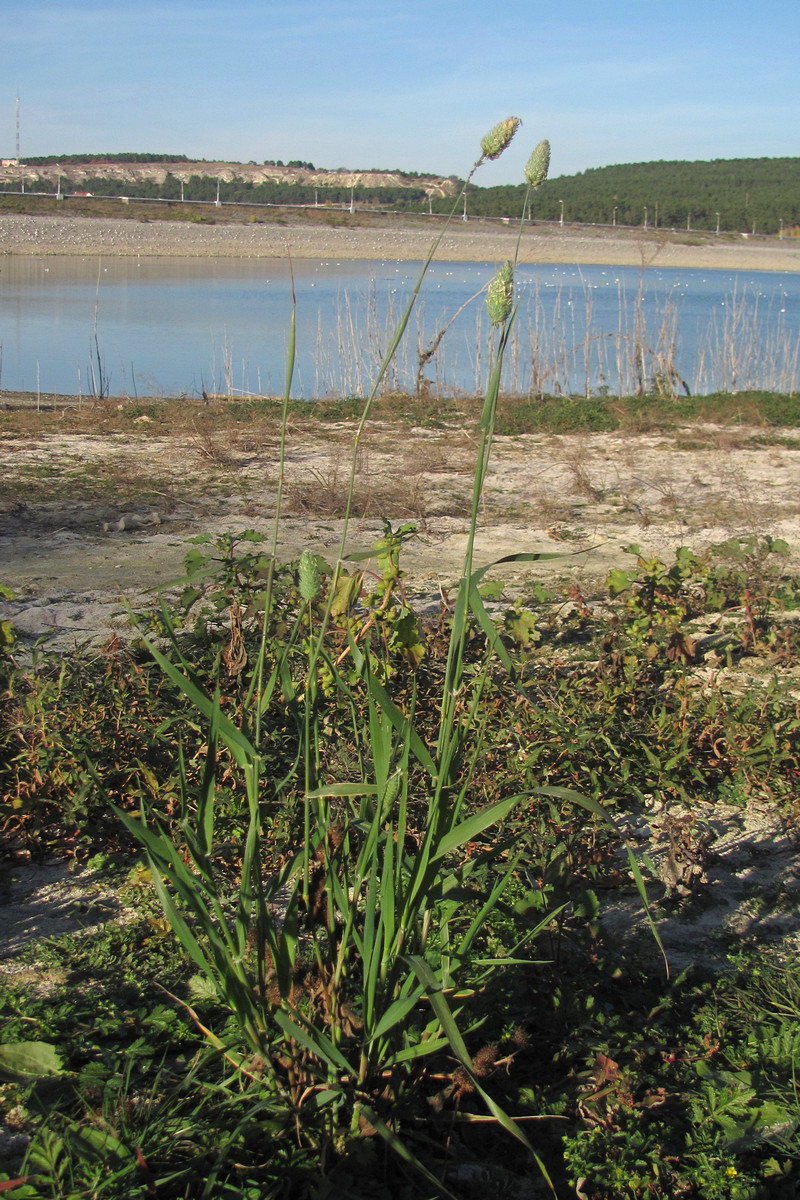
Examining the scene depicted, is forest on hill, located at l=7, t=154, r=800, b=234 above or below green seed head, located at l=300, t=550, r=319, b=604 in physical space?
above

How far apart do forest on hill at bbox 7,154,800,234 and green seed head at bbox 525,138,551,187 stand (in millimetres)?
49738

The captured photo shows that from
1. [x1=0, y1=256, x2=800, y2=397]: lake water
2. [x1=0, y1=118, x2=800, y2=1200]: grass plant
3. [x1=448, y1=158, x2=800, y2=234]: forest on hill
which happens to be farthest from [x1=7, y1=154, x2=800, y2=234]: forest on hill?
[x1=0, y1=118, x2=800, y2=1200]: grass plant

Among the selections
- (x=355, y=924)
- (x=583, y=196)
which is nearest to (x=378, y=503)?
(x=355, y=924)

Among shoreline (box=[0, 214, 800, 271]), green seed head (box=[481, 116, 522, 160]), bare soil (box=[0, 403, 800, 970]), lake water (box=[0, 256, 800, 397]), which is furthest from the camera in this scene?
shoreline (box=[0, 214, 800, 271])

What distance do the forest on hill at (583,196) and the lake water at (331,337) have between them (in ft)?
89.0

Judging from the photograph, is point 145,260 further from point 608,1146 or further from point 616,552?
point 608,1146

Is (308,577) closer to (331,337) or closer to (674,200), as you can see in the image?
(331,337)

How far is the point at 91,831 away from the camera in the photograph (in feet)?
7.22

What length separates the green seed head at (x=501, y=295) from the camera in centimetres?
119

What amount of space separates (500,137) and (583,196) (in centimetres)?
7715

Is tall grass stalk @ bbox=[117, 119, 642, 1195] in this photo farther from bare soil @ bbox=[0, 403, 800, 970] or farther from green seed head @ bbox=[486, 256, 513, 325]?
bare soil @ bbox=[0, 403, 800, 970]

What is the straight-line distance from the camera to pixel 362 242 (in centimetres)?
4225

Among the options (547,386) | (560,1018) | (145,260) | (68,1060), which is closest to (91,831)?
(68,1060)

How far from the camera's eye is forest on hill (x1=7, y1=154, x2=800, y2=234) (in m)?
59.9
